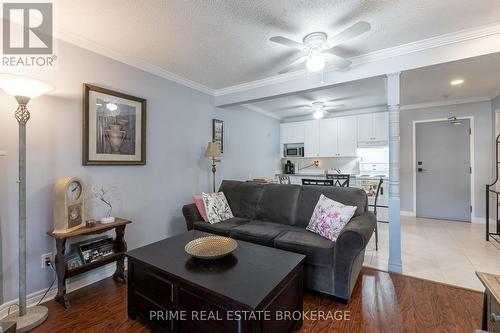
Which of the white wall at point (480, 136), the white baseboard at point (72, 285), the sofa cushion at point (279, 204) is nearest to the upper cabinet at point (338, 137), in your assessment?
the white wall at point (480, 136)

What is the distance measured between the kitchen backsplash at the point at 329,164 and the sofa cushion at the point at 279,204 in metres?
2.99

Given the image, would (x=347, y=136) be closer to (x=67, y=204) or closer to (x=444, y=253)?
(x=444, y=253)

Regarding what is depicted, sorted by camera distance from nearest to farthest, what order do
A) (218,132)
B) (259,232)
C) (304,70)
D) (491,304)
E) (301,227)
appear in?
(491,304) < (259,232) < (301,227) < (304,70) < (218,132)

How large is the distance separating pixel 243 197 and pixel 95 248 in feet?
5.77

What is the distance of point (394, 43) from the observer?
239 cm

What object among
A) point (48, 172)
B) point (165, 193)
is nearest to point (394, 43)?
point (165, 193)

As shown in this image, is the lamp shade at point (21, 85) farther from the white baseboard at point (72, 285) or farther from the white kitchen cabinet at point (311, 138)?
the white kitchen cabinet at point (311, 138)

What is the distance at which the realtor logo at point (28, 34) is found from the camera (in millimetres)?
1847

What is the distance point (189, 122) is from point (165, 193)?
1.13m

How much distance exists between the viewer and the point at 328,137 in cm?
542

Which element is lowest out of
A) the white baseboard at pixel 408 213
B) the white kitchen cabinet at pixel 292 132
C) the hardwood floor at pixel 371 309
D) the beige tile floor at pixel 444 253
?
the hardwood floor at pixel 371 309

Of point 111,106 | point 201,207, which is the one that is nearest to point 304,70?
point 201,207

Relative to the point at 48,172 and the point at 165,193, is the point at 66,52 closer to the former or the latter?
the point at 48,172

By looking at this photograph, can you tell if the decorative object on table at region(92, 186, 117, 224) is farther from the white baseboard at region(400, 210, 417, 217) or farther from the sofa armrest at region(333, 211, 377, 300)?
the white baseboard at region(400, 210, 417, 217)
